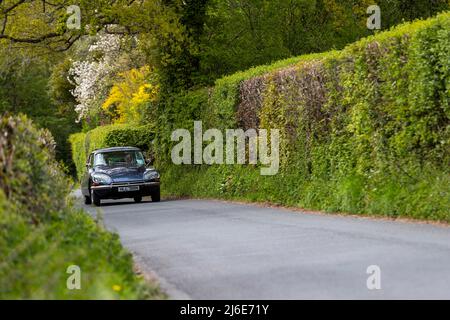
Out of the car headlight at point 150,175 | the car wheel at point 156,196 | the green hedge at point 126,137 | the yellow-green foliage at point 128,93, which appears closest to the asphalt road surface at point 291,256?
the car headlight at point 150,175

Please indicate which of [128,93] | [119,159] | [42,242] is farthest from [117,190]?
[128,93]

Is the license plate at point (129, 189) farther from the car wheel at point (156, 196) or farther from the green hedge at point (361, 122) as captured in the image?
the green hedge at point (361, 122)

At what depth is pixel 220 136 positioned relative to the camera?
1024 inches

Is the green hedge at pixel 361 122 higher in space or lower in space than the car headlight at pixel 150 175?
higher

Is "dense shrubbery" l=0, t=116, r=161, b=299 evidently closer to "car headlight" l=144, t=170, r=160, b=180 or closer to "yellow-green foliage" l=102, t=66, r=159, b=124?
"car headlight" l=144, t=170, r=160, b=180

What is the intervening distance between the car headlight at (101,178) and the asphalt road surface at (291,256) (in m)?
A: 8.63

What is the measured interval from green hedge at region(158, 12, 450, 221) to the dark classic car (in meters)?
2.87

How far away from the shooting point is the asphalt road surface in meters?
8.23

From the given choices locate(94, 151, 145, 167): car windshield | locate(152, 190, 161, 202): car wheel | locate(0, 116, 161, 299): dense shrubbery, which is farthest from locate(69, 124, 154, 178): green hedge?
locate(0, 116, 161, 299): dense shrubbery

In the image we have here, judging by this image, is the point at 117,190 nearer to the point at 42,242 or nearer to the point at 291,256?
the point at 291,256

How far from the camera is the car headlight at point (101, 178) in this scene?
26031 mm

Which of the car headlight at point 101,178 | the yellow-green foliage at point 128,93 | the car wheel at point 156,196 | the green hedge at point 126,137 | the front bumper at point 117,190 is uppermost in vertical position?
the yellow-green foliage at point 128,93
